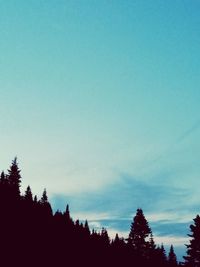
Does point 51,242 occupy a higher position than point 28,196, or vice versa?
point 28,196

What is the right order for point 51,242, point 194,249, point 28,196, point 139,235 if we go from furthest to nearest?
point 28,196
point 51,242
point 139,235
point 194,249

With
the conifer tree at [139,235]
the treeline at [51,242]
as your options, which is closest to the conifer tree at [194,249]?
the treeline at [51,242]

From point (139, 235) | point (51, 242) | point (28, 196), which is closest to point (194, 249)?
point (139, 235)

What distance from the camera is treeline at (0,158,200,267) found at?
5288 centimetres

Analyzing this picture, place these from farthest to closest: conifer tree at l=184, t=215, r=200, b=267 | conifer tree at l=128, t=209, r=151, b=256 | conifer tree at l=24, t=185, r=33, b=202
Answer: conifer tree at l=24, t=185, r=33, b=202 < conifer tree at l=128, t=209, r=151, b=256 < conifer tree at l=184, t=215, r=200, b=267

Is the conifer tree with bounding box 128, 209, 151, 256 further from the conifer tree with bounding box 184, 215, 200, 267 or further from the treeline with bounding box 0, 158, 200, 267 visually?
the conifer tree with bounding box 184, 215, 200, 267

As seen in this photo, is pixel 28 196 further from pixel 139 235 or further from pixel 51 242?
pixel 139 235

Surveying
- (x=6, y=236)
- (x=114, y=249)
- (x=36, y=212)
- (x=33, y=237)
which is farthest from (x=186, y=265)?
(x=114, y=249)

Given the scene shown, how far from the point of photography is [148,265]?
2140 inches

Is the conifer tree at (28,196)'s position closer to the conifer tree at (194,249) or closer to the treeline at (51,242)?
the treeline at (51,242)

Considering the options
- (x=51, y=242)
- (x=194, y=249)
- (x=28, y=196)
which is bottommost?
(x=194, y=249)

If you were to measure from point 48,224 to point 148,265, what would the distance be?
24.2 metres

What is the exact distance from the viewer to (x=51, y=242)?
7050 cm

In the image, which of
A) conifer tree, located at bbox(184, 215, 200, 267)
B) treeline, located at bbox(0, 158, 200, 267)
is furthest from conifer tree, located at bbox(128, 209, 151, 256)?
conifer tree, located at bbox(184, 215, 200, 267)
